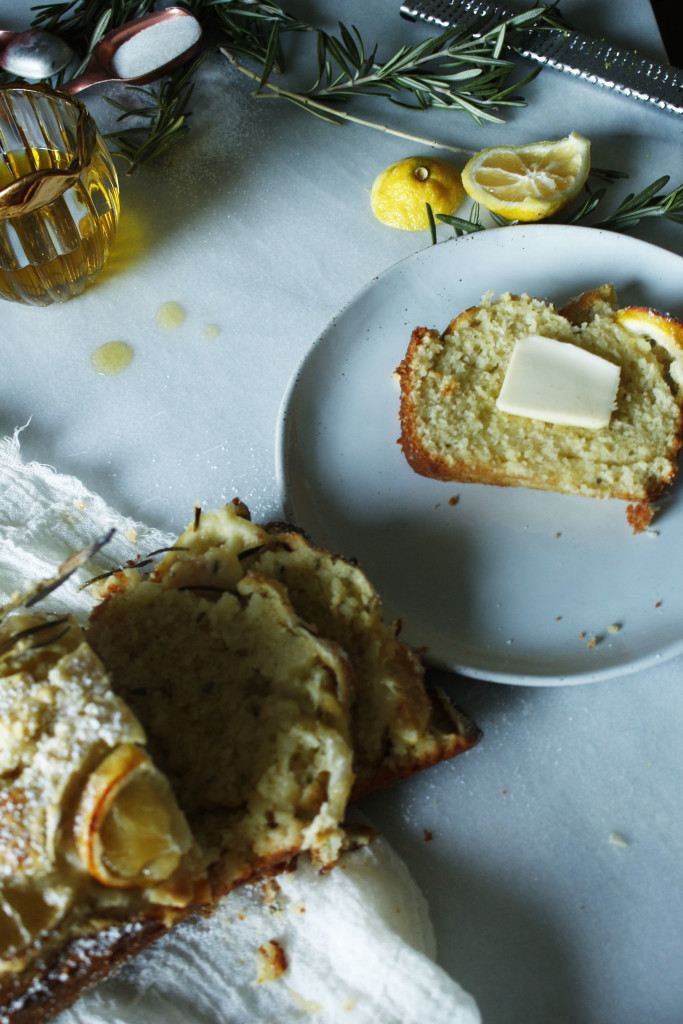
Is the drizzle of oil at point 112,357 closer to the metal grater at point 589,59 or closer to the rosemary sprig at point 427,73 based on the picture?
the rosemary sprig at point 427,73

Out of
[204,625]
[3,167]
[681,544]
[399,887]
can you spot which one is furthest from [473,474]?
[3,167]

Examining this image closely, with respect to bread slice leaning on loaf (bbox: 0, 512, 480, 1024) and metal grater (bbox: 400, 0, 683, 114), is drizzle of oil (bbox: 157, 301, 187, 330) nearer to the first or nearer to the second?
bread slice leaning on loaf (bbox: 0, 512, 480, 1024)

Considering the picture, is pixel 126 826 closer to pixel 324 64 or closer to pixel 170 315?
pixel 170 315

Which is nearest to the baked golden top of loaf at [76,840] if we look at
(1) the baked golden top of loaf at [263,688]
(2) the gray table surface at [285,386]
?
(1) the baked golden top of loaf at [263,688]

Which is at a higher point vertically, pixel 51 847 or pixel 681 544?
pixel 51 847

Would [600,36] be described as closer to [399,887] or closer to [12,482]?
[12,482]

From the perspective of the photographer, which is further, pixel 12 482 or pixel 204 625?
pixel 12 482
